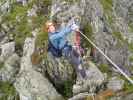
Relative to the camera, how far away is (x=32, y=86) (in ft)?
59.1

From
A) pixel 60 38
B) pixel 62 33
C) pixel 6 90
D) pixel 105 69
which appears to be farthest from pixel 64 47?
pixel 6 90

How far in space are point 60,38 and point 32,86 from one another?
2676 millimetres

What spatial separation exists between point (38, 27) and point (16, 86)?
5.17 m

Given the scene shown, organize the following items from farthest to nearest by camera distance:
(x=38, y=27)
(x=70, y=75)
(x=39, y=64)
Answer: (x=38, y=27) < (x=39, y=64) < (x=70, y=75)

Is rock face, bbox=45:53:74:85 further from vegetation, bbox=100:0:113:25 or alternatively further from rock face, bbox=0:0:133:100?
vegetation, bbox=100:0:113:25

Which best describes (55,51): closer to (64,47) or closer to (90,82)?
(64,47)

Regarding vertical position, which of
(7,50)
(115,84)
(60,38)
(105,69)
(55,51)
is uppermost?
(60,38)

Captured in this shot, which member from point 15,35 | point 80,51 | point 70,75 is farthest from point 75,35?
point 15,35

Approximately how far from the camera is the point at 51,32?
734 inches

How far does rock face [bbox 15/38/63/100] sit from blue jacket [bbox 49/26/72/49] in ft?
5.85

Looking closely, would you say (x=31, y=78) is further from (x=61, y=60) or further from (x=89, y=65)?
(x=89, y=65)

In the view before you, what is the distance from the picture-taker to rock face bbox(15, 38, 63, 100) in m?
17.5

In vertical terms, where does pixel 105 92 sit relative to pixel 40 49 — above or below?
below

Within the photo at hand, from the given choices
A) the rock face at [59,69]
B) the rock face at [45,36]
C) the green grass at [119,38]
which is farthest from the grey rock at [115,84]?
the green grass at [119,38]
